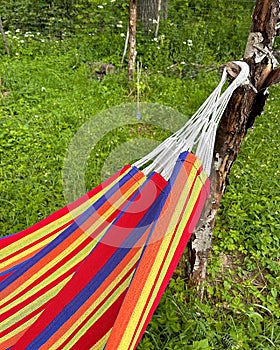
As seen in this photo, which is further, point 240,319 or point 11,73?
point 11,73

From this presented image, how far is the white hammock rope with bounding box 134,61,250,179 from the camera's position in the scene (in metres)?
1.04

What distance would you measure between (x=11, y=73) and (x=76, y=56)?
0.55m

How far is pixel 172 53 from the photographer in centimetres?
333

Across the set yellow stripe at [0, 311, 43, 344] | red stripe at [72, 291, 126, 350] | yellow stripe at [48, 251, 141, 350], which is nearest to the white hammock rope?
yellow stripe at [48, 251, 141, 350]

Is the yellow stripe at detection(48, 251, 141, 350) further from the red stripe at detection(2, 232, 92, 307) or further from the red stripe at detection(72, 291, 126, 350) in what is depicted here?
the red stripe at detection(2, 232, 92, 307)

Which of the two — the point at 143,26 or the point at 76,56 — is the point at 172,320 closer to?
the point at 76,56

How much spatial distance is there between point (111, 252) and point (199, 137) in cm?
37

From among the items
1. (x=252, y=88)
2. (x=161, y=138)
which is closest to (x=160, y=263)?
(x=252, y=88)

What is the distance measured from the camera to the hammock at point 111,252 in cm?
83

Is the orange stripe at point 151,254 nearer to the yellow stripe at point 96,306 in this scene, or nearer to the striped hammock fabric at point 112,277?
the striped hammock fabric at point 112,277

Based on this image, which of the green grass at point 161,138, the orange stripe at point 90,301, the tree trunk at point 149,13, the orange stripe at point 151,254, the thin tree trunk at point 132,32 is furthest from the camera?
the tree trunk at point 149,13

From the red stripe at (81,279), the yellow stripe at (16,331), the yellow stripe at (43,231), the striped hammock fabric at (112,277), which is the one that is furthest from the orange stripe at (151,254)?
the yellow stripe at (16,331)

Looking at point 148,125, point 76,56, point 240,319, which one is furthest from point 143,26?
point 240,319

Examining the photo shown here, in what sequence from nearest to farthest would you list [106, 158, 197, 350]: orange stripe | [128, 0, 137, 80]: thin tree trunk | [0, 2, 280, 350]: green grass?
[106, 158, 197, 350]: orange stripe
[0, 2, 280, 350]: green grass
[128, 0, 137, 80]: thin tree trunk
